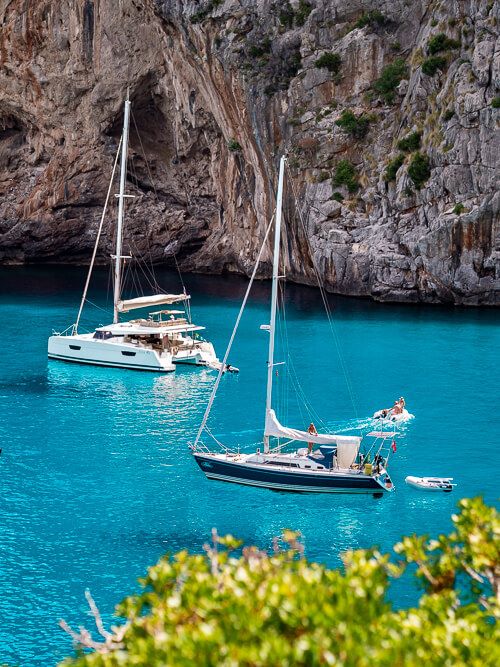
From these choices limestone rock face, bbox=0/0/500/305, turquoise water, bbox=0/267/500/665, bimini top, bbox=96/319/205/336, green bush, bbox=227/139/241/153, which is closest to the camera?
turquoise water, bbox=0/267/500/665

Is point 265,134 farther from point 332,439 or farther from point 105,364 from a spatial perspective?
point 332,439

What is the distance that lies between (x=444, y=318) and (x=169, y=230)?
130 ft

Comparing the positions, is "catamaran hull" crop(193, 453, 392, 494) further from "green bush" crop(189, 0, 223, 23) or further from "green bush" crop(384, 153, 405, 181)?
"green bush" crop(189, 0, 223, 23)

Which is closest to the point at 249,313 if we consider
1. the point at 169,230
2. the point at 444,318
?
the point at 444,318

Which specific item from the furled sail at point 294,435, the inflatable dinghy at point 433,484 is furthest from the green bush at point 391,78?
the inflatable dinghy at point 433,484

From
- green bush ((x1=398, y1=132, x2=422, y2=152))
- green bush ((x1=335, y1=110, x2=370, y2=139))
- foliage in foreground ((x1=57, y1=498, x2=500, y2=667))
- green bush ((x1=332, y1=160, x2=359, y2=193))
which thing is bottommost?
foliage in foreground ((x1=57, y1=498, x2=500, y2=667))

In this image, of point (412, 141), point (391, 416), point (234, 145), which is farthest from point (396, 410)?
point (234, 145)

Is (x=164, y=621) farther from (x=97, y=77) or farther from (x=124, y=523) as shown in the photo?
(x=97, y=77)

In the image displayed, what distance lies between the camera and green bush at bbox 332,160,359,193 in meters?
82.1

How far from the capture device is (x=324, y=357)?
60.3 m

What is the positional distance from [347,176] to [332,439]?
4706cm

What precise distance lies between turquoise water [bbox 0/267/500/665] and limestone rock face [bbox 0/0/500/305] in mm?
8790

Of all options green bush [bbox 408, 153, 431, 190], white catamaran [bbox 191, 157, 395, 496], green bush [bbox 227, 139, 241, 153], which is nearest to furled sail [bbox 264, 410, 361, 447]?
white catamaran [bbox 191, 157, 395, 496]

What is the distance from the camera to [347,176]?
269ft
